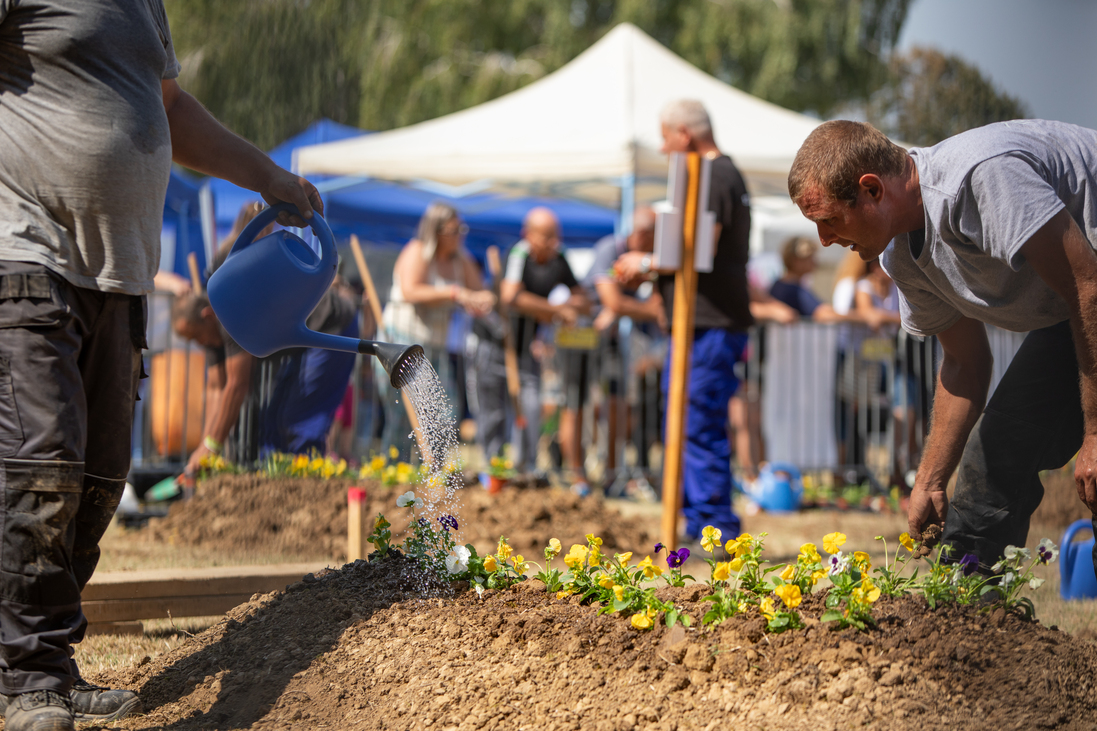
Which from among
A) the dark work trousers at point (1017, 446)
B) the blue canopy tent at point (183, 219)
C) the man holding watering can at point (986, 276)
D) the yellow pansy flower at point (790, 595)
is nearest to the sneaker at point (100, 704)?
the yellow pansy flower at point (790, 595)

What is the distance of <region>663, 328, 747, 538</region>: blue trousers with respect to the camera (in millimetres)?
5168

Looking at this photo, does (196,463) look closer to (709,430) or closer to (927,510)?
(709,430)

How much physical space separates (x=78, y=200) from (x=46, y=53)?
0.34 metres

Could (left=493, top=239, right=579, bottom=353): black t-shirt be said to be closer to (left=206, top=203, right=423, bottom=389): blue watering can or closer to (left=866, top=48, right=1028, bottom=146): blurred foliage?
(left=866, top=48, right=1028, bottom=146): blurred foliage

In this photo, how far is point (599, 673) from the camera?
2.34 metres

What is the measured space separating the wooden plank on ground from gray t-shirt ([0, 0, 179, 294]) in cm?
141

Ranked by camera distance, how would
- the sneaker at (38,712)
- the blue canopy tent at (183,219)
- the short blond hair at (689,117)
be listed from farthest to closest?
the blue canopy tent at (183,219)
the short blond hair at (689,117)
the sneaker at (38,712)

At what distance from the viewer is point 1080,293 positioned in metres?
2.23

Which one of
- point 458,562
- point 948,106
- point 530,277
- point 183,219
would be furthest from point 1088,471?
point 183,219

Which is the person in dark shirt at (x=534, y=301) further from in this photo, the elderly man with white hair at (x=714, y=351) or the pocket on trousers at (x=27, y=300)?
the pocket on trousers at (x=27, y=300)

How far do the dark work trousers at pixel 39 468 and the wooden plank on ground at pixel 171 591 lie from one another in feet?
3.43

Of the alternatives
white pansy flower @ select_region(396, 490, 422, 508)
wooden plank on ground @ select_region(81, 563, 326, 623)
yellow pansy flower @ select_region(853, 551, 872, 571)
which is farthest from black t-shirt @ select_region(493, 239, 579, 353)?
yellow pansy flower @ select_region(853, 551, 872, 571)

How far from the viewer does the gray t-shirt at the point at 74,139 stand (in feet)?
7.43

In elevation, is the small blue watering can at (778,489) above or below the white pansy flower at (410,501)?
below
